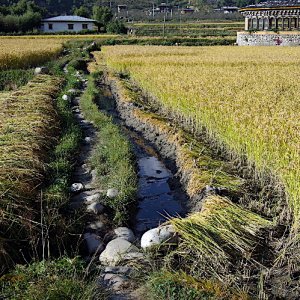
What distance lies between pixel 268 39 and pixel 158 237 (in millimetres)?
45431

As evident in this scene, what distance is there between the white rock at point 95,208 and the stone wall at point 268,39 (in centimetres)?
4341

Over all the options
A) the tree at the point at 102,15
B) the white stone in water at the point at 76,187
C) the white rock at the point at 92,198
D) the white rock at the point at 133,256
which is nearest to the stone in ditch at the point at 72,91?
the white stone in water at the point at 76,187

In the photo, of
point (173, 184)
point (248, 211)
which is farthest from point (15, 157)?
point (248, 211)

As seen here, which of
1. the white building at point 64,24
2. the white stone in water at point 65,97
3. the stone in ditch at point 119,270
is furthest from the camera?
the white building at point 64,24

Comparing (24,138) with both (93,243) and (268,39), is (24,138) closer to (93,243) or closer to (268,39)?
(93,243)

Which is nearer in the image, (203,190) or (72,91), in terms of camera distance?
(203,190)

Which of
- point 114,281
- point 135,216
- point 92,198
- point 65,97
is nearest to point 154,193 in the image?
point 135,216

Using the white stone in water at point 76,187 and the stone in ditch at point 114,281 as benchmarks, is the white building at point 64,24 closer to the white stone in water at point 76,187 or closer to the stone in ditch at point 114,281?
the white stone in water at point 76,187

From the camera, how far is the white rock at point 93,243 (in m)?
5.57

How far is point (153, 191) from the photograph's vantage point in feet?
26.4

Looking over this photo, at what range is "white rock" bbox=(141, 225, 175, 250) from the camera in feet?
17.5

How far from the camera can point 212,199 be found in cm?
627

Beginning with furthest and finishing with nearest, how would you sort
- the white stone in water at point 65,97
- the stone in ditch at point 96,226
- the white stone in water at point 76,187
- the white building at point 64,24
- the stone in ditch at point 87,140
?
1. the white building at point 64,24
2. the white stone in water at point 65,97
3. the stone in ditch at point 87,140
4. the white stone in water at point 76,187
5. the stone in ditch at point 96,226

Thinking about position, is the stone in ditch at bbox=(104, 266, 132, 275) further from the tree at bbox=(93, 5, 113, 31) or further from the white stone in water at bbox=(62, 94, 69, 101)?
the tree at bbox=(93, 5, 113, 31)
